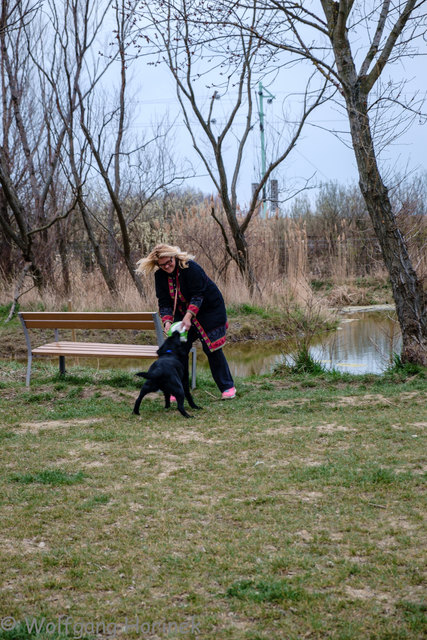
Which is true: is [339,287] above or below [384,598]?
above

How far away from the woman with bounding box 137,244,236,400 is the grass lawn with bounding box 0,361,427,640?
0.66 m

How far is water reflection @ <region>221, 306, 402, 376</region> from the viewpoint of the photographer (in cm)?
926

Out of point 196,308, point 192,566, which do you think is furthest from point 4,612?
point 196,308

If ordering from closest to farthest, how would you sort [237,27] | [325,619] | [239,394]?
[325,619] < [239,394] < [237,27]

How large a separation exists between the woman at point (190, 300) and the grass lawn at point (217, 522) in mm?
656

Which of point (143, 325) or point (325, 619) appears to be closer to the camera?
point (325, 619)

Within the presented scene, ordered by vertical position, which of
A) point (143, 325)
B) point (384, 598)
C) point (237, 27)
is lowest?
point (384, 598)

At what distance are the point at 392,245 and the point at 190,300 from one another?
2.71m

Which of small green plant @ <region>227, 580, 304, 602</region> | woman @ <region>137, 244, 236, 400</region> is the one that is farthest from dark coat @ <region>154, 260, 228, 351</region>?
small green plant @ <region>227, 580, 304, 602</region>

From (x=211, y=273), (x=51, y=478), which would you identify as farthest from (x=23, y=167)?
(x=51, y=478)

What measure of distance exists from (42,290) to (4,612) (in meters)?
12.6

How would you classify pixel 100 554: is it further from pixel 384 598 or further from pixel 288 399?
pixel 288 399

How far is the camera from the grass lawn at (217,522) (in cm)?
262

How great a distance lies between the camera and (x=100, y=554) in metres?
3.20
